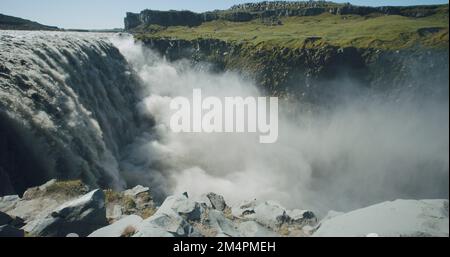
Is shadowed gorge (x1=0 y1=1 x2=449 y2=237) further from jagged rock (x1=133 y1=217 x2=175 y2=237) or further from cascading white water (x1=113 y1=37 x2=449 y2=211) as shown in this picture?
cascading white water (x1=113 y1=37 x2=449 y2=211)

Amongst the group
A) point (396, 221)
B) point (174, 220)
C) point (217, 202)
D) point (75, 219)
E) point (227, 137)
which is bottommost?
point (227, 137)

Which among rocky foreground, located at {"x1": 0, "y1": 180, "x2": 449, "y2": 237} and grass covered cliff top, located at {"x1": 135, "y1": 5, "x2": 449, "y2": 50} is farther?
rocky foreground, located at {"x1": 0, "y1": 180, "x2": 449, "y2": 237}

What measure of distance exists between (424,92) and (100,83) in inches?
1572

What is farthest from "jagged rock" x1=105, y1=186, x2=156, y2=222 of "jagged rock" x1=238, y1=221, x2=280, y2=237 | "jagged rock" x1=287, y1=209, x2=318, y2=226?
"jagged rock" x1=287, y1=209, x2=318, y2=226

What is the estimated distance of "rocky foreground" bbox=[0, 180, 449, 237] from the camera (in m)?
11.6

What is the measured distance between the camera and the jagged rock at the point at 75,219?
48.3 feet

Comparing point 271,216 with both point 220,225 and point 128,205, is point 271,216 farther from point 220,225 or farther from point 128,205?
point 128,205

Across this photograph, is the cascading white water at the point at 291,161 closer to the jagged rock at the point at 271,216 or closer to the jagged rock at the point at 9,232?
the jagged rock at the point at 271,216

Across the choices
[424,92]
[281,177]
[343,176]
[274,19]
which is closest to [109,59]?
[281,177]

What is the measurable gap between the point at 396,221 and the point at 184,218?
8135 millimetres

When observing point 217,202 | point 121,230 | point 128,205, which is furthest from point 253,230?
point 128,205

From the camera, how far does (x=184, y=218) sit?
14703 millimetres

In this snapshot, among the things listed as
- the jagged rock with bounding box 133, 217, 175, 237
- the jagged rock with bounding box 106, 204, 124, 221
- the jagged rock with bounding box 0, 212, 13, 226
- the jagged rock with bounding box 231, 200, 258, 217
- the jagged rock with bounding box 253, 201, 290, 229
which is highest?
the jagged rock with bounding box 133, 217, 175, 237
